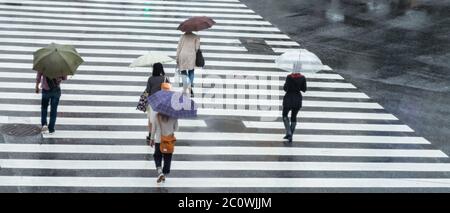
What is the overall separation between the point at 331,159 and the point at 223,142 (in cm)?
202

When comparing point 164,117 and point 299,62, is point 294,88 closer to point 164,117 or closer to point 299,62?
point 299,62

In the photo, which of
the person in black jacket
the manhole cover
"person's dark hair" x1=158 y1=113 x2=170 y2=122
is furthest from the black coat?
the manhole cover

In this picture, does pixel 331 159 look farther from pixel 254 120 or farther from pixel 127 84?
pixel 127 84

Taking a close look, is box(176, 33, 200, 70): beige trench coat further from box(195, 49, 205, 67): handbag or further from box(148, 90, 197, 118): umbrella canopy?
box(148, 90, 197, 118): umbrella canopy

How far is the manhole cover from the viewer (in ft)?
39.9

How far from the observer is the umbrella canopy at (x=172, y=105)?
9.88 m

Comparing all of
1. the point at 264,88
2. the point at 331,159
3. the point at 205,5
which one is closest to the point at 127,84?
the point at 264,88

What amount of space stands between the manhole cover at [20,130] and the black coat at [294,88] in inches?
182

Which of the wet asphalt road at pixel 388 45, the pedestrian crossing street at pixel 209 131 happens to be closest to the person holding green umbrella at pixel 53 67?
the pedestrian crossing street at pixel 209 131

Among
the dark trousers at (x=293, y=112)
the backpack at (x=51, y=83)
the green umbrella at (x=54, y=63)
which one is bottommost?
the dark trousers at (x=293, y=112)

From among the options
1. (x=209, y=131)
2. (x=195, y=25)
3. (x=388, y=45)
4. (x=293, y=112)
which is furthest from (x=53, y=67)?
(x=388, y=45)

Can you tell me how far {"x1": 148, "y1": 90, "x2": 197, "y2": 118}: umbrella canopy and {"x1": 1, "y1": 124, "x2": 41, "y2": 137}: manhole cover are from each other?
3309 millimetres

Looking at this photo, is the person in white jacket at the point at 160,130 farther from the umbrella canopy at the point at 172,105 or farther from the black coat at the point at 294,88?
the black coat at the point at 294,88

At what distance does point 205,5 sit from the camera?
78.4 ft
